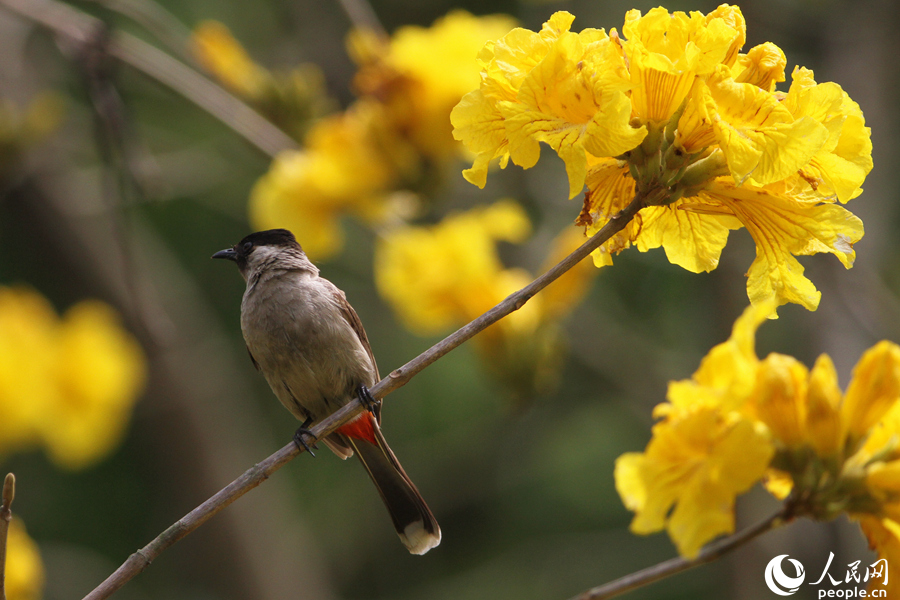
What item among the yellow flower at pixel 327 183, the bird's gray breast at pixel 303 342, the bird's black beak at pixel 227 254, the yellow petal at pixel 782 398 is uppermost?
the yellow flower at pixel 327 183

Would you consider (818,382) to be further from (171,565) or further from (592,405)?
(171,565)

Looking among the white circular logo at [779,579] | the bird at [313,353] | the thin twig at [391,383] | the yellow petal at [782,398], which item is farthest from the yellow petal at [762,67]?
the bird at [313,353]

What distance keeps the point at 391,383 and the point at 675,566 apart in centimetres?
76

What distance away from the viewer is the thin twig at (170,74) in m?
3.81

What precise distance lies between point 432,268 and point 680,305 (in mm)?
3987

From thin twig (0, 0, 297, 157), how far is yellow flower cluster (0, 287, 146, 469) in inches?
111

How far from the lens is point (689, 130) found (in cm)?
193

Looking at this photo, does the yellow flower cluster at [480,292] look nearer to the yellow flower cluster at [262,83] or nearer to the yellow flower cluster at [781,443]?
the yellow flower cluster at [262,83]

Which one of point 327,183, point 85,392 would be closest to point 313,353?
point 327,183

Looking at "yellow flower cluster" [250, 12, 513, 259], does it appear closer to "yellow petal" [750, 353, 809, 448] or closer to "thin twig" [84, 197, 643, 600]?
"yellow petal" [750, 353, 809, 448]

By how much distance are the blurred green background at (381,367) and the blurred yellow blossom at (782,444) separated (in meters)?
2.69

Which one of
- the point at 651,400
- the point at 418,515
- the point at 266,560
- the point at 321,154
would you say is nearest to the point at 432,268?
the point at 321,154

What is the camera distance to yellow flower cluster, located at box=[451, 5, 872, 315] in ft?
6.00

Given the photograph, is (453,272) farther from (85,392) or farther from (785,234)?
(85,392)
